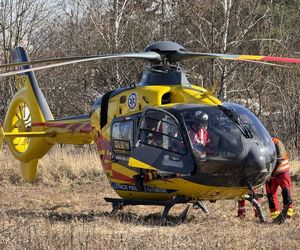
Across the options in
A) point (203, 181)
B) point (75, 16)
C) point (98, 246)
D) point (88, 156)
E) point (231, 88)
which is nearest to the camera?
point (98, 246)

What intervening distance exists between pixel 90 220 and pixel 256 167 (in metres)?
2.64

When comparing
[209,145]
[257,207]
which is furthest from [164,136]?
[257,207]

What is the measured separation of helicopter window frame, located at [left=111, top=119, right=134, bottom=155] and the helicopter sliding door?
14.3 inches

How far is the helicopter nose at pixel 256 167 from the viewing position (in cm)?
883

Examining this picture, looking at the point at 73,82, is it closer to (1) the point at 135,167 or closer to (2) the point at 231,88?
(2) the point at 231,88

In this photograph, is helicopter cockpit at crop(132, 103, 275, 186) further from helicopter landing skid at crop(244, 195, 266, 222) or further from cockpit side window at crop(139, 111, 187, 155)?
helicopter landing skid at crop(244, 195, 266, 222)

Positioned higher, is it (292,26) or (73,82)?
(292,26)

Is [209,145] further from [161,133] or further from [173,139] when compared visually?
[161,133]

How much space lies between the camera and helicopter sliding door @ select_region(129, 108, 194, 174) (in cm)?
898

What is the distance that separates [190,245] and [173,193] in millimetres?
2890

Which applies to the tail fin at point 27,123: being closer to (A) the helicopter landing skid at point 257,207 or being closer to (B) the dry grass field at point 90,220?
(B) the dry grass field at point 90,220

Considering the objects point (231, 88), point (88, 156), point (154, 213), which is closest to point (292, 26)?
point (231, 88)

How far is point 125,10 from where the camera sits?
76.4ft

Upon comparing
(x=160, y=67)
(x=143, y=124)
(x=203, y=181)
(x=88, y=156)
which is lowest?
(x=88, y=156)
